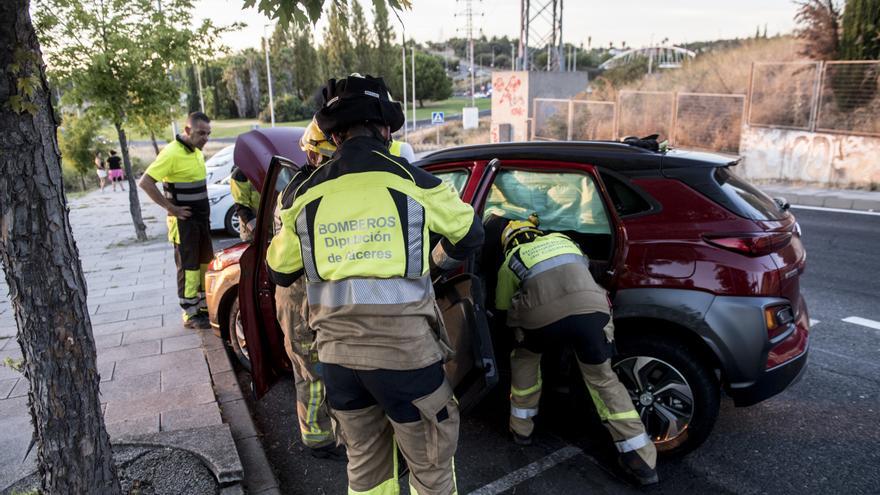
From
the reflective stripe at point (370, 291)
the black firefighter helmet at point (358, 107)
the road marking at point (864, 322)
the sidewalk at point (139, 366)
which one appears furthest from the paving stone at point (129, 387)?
the road marking at point (864, 322)

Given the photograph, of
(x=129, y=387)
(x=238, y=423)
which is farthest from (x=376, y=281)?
(x=129, y=387)

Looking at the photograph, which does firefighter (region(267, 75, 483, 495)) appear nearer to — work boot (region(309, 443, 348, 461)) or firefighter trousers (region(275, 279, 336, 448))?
firefighter trousers (region(275, 279, 336, 448))


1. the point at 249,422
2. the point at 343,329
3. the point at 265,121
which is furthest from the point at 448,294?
the point at 265,121

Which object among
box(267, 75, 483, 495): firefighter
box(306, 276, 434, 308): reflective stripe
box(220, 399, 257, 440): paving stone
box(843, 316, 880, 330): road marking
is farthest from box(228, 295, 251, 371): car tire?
box(843, 316, 880, 330): road marking

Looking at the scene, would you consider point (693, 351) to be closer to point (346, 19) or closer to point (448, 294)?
point (448, 294)

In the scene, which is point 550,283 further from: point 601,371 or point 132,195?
point 132,195

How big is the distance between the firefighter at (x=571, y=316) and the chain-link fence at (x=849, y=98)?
41.1ft

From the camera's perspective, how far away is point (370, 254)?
2232 mm

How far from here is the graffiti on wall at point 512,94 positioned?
22.3m

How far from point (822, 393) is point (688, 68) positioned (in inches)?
896

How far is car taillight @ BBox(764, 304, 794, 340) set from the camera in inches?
121

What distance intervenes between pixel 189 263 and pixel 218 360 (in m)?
1.22

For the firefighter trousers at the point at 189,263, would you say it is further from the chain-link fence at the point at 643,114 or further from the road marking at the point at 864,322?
the chain-link fence at the point at 643,114

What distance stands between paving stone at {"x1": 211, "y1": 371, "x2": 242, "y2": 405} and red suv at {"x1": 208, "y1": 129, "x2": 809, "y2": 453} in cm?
65
